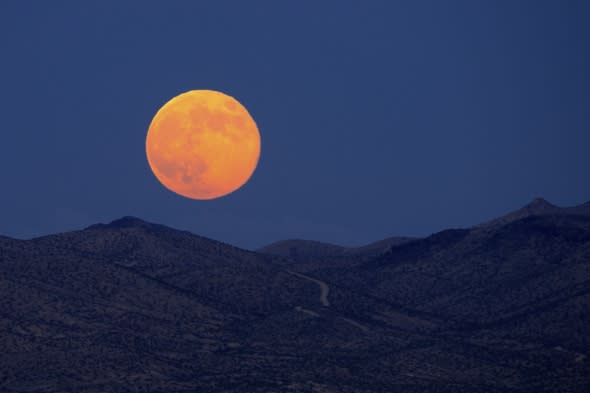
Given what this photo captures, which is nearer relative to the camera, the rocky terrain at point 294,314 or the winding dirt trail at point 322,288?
the rocky terrain at point 294,314

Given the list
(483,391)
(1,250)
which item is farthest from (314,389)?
(1,250)

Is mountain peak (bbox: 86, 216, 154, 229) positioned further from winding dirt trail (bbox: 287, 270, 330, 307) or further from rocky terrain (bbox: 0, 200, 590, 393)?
winding dirt trail (bbox: 287, 270, 330, 307)

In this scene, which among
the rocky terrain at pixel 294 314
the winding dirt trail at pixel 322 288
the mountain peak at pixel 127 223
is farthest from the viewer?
the mountain peak at pixel 127 223

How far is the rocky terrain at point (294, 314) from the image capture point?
8581 cm

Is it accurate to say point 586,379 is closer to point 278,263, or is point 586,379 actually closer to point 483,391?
point 483,391

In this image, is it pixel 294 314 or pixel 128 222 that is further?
pixel 128 222

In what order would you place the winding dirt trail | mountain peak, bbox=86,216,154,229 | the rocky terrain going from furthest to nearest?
mountain peak, bbox=86,216,154,229
the winding dirt trail
the rocky terrain

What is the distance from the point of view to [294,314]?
111375 mm

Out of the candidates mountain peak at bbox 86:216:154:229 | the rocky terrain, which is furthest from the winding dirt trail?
mountain peak at bbox 86:216:154:229

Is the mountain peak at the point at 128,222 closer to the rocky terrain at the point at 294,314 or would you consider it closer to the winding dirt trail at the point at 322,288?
the rocky terrain at the point at 294,314

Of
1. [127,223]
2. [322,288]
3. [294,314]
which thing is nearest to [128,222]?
[127,223]

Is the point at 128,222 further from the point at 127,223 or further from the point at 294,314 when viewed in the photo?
the point at 294,314

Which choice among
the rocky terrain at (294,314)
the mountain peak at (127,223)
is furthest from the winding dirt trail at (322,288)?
the mountain peak at (127,223)

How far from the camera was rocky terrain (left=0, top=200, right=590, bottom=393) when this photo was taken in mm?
85812
